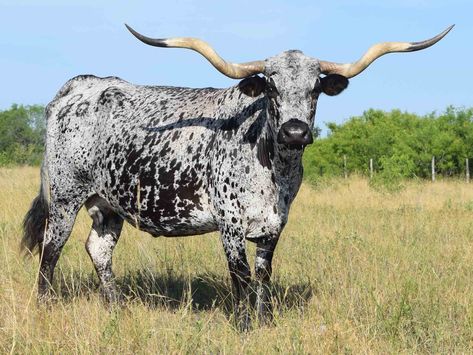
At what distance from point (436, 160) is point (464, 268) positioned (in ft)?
126

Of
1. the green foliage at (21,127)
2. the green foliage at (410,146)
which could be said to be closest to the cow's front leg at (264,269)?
the green foliage at (410,146)

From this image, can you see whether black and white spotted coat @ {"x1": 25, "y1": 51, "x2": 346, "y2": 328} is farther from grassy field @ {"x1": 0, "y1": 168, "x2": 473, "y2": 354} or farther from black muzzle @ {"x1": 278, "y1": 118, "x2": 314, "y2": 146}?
grassy field @ {"x1": 0, "y1": 168, "x2": 473, "y2": 354}

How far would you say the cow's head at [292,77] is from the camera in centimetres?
434

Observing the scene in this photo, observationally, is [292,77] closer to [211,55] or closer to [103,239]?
[211,55]

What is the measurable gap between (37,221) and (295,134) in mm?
3422

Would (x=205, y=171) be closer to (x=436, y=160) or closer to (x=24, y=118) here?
(x=436, y=160)

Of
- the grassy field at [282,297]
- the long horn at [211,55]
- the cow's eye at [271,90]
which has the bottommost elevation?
the grassy field at [282,297]

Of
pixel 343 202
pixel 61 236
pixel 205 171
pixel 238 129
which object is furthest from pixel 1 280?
pixel 343 202

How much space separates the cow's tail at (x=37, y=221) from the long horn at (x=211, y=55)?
7.25 feet

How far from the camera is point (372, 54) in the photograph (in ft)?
16.6

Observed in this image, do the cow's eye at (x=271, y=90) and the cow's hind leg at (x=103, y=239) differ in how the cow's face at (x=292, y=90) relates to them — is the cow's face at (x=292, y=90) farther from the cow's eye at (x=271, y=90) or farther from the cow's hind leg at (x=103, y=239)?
the cow's hind leg at (x=103, y=239)

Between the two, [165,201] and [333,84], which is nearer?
[333,84]

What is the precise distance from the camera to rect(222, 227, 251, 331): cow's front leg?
16.0ft

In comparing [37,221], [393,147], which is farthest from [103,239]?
[393,147]
